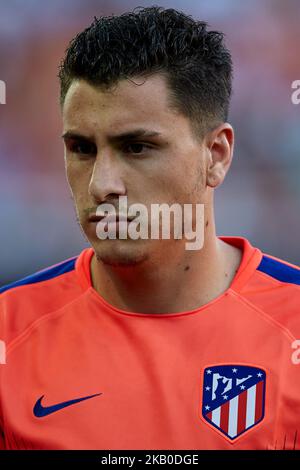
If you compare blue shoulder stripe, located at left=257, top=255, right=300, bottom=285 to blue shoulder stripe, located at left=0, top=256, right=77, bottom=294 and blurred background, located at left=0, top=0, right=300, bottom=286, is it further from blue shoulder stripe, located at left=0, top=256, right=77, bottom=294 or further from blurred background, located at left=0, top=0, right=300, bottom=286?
blurred background, located at left=0, top=0, right=300, bottom=286

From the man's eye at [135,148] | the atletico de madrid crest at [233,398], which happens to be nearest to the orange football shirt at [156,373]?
the atletico de madrid crest at [233,398]

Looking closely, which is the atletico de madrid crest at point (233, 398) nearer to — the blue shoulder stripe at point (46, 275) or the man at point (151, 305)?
the man at point (151, 305)

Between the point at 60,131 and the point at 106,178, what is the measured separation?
382cm

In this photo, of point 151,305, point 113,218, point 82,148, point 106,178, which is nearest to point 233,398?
point 151,305

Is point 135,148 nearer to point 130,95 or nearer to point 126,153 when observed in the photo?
point 126,153

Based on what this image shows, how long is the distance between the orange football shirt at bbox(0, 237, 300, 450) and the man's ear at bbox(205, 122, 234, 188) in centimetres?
40

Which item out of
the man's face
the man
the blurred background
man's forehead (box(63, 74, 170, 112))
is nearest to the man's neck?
the man

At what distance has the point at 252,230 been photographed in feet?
19.7

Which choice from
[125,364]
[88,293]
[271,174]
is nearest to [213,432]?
[125,364]

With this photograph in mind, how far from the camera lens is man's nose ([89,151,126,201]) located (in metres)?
2.37

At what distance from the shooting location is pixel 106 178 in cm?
238

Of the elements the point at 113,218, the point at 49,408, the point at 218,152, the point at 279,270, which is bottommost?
the point at 49,408

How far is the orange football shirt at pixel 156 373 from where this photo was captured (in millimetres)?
2445

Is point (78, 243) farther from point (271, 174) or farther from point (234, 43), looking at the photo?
point (234, 43)
